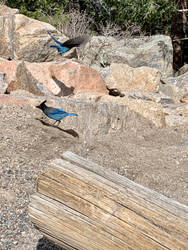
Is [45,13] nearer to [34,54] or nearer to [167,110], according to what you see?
[34,54]

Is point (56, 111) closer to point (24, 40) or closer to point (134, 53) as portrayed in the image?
point (24, 40)

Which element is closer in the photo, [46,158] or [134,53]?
[46,158]

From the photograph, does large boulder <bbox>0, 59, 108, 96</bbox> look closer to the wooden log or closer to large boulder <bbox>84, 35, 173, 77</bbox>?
large boulder <bbox>84, 35, 173, 77</bbox>

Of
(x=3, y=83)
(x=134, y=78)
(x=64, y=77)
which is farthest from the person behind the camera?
(x=134, y=78)

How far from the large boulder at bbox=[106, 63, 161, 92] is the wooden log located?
624cm

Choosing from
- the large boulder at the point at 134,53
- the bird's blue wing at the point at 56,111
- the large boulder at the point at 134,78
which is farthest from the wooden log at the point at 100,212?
the large boulder at the point at 134,53

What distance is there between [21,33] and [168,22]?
811 centimetres

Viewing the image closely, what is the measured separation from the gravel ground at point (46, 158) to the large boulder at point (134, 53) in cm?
605

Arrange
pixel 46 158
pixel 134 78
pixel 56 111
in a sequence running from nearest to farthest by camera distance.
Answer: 1. pixel 46 158
2. pixel 56 111
3. pixel 134 78

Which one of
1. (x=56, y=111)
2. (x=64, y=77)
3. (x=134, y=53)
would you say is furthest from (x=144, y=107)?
(x=134, y=53)

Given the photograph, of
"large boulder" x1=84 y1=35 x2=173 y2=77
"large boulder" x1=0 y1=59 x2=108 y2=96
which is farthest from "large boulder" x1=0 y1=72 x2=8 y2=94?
"large boulder" x1=84 y1=35 x2=173 y2=77

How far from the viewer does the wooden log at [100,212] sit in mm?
1993

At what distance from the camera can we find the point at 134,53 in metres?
11.5

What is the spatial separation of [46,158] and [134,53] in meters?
7.89
